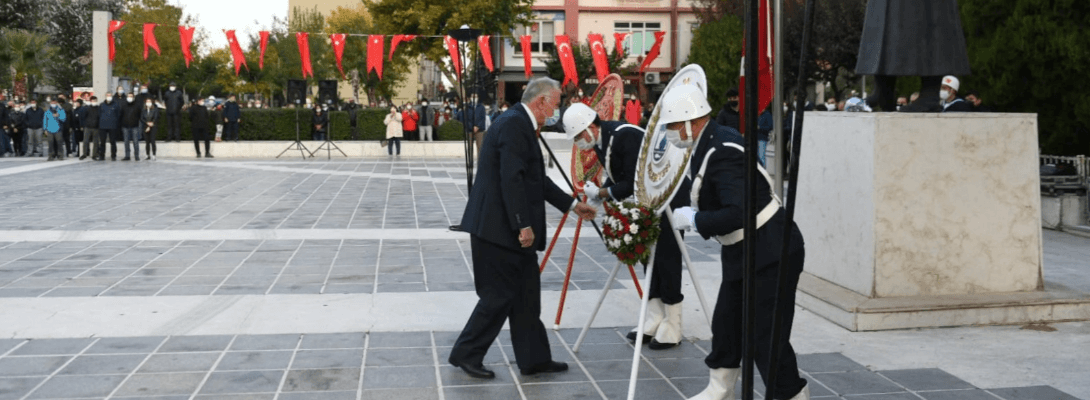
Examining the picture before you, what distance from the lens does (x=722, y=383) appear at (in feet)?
16.3

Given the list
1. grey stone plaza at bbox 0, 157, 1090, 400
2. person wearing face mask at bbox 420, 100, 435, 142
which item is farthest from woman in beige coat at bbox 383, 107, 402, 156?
grey stone plaza at bbox 0, 157, 1090, 400

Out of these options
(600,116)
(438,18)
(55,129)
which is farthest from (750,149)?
(438,18)

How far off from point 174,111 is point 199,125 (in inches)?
41.4

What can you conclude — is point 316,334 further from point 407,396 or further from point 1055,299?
point 1055,299

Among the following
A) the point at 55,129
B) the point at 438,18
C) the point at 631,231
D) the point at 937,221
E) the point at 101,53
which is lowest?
the point at 937,221

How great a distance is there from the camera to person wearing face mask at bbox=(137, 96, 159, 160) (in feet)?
89.3

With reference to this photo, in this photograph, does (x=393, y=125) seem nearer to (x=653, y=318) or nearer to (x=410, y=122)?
(x=410, y=122)

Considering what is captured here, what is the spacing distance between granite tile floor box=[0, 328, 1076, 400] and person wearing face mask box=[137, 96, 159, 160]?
72.3 ft

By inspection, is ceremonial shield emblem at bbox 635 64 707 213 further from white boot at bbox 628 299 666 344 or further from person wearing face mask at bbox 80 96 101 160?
person wearing face mask at bbox 80 96 101 160

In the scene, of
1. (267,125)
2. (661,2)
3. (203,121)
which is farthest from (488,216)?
(661,2)

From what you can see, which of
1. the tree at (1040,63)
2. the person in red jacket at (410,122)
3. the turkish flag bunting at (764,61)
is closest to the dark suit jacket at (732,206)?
the turkish flag bunting at (764,61)

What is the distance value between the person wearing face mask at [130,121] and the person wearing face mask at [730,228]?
77.7 feet

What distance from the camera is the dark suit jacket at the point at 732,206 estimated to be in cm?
451

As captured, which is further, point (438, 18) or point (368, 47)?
point (438, 18)
